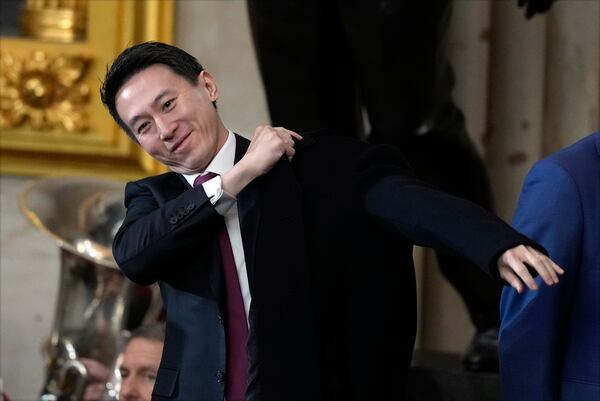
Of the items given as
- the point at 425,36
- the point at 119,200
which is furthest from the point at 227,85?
the point at 425,36

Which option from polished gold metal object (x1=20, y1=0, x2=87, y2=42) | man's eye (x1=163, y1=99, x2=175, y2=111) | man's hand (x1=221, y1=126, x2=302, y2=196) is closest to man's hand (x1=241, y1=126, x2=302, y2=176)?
man's hand (x1=221, y1=126, x2=302, y2=196)

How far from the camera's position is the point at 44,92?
3939 millimetres

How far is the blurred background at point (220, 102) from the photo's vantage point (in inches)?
153

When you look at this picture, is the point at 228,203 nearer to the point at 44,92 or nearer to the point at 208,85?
the point at 208,85

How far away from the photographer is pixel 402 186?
1.79 m

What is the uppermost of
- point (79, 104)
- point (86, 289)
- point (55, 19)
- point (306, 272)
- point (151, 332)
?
point (306, 272)

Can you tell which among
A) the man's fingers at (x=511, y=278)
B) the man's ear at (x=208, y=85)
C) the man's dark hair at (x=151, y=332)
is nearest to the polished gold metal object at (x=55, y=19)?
the man's dark hair at (x=151, y=332)

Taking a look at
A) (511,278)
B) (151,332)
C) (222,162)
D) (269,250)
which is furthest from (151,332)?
(511,278)

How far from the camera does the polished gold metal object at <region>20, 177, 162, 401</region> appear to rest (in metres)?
3.32

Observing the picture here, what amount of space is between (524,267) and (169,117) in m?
0.51

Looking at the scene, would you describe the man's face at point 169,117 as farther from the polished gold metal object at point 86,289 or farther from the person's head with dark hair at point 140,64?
the polished gold metal object at point 86,289

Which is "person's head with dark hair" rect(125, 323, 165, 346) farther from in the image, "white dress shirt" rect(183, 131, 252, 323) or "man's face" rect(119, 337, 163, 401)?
"white dress shirt" rect(183, 131, 252, 323)

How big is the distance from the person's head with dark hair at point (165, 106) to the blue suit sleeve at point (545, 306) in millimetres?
414

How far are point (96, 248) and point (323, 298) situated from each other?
1630mm
